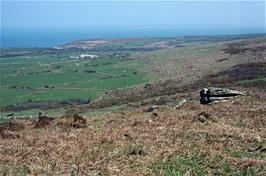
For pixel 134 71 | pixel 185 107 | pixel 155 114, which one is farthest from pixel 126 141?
pixel 134 71

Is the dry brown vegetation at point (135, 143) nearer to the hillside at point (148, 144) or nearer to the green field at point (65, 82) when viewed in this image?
the hillside at point (148, 144)

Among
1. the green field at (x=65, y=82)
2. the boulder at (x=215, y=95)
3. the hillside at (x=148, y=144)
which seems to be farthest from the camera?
the green field at (x=65, y=82)

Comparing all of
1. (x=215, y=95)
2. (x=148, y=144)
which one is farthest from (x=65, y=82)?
(x=148, y=144)

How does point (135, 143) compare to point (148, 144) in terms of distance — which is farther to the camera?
point (135, 143)

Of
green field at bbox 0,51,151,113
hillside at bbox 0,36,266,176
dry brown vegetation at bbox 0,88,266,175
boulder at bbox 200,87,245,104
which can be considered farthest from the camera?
green field at bbox 0,51,151,113

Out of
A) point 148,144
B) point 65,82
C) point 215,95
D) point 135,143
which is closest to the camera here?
point 148,144

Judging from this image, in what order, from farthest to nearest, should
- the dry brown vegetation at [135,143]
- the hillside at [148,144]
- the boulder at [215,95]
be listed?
the boulder at [215,95] < the dry brown vegetation at [135,143] < the hillside at [148,144]

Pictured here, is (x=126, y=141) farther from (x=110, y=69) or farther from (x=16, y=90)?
(x=110, y=69)

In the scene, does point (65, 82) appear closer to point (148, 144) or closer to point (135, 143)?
point (135, 143)

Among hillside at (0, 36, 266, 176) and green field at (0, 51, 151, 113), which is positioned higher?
hillside at (0, 36, 266, 176)

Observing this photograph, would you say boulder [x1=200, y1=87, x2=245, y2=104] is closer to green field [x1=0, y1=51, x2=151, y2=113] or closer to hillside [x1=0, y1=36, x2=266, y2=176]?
hillside [x1=0, y1=36, x2=266, y2=176]

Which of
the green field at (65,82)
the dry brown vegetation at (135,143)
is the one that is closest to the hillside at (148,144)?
the dry brown vegetation at (135,143)

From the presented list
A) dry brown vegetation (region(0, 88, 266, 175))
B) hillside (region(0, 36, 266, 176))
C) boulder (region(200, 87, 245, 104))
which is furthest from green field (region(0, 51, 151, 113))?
dry brown vegetation (region(0, 88, 266, 175))

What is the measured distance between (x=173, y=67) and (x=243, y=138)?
196 ft
